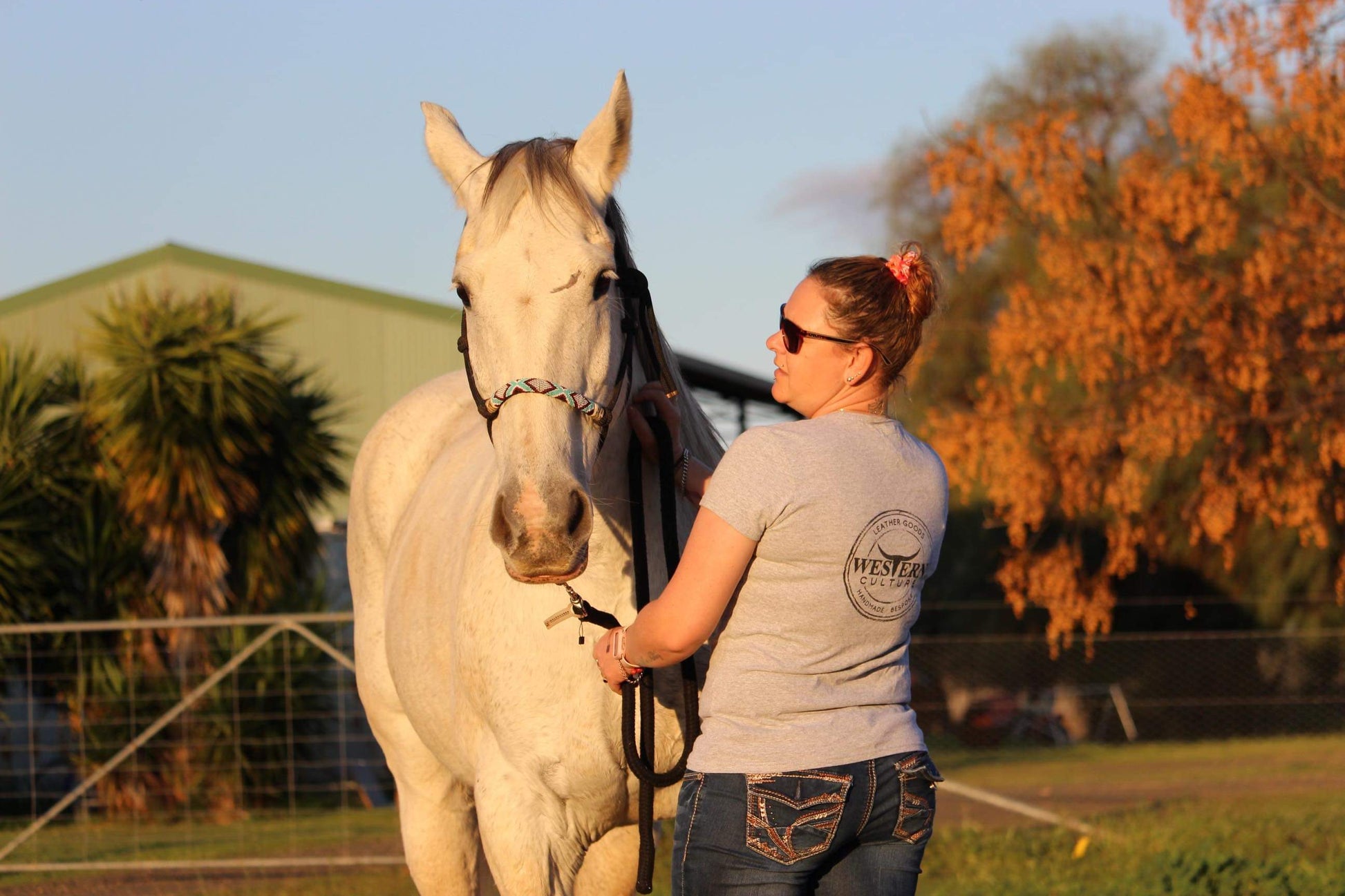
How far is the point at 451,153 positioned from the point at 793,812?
166 cm

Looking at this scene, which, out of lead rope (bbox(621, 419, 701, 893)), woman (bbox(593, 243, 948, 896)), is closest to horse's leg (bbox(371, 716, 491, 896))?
lead rope (bbox(621, 419, 701, 893))

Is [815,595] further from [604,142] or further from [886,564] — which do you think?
[604,142]

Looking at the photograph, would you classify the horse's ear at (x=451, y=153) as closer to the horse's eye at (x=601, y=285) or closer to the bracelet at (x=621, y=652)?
the horse's eye at (x=601, y=285)

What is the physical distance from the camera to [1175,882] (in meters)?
5.89

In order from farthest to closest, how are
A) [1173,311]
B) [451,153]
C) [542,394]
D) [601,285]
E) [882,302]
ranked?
1. [1173,311]
2. [451,153]
3. [601,285]
4. [542,394]
5. [882,302]

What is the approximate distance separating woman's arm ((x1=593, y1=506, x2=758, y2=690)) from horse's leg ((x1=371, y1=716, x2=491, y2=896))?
2068 millimetres

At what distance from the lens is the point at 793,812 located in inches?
86.7

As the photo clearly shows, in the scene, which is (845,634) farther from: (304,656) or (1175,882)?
(304,656)

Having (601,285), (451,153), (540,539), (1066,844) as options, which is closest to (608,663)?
(540,539)

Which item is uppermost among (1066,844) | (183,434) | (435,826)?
(183,434)

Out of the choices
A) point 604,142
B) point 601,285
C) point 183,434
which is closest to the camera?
point 601,285

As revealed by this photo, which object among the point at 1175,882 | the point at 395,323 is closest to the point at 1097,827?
the point at 1175,882

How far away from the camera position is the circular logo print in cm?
225

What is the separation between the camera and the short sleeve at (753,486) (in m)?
2.20
